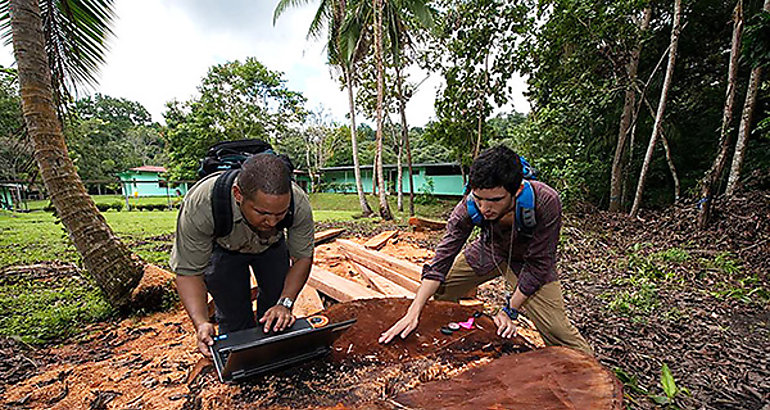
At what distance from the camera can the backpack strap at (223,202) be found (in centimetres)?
153

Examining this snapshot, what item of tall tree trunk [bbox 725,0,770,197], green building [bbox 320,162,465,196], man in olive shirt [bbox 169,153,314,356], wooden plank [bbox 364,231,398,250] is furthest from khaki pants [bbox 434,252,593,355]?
green building [bbox 320,162,465,196]

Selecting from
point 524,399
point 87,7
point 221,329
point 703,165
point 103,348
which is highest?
point 87,7

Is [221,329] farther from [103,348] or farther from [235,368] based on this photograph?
[103,348]

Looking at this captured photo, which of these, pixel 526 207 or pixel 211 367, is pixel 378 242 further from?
pixel 211 367

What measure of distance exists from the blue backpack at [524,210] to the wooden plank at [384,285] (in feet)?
4.69

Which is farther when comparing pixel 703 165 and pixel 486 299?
pixel 703 165

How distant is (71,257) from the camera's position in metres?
4.88

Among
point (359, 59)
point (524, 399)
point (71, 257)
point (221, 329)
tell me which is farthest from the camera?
point (359, 59)

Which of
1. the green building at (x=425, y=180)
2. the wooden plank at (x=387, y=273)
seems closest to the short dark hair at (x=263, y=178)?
the wooden plank at (x=387, y=273)

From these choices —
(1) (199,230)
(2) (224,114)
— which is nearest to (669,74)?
(1) (199,230)

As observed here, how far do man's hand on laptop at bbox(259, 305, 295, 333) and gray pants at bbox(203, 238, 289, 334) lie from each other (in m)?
0.54

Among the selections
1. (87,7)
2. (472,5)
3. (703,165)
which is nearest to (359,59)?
(472,5)

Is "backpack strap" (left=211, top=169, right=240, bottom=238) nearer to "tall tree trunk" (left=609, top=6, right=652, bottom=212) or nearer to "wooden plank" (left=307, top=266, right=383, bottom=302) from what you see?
"wooden plank" (left=307, top=266, right=383, bottom=302)

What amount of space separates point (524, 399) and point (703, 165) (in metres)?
9.85
